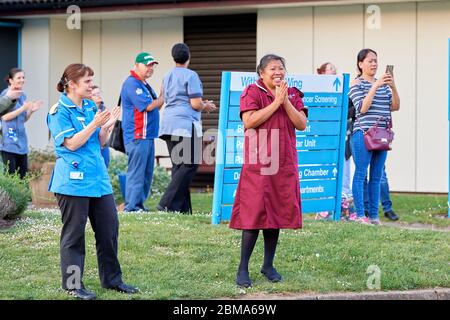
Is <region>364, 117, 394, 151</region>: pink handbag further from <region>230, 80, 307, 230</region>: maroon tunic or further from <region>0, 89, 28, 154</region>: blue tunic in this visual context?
<region>0, 89, 28, 154</region>: blue tunic

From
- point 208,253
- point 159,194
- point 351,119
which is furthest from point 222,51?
point 208,253

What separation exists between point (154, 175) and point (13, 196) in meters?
5.24

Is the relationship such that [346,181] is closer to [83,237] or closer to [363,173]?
[363,173]

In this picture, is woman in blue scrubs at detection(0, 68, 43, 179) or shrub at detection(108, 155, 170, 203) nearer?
woman in blue scrubs at detection(0, 68, 43, 179)

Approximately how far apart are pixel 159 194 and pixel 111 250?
317 inches

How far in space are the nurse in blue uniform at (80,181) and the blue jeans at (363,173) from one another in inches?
182

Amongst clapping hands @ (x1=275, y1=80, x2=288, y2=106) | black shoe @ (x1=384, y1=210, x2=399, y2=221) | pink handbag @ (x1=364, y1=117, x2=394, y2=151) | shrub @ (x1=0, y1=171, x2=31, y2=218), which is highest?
clapping hands @ (x1=275, y1=80, x2=288, y2=106)

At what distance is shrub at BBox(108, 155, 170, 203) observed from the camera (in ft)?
53.1

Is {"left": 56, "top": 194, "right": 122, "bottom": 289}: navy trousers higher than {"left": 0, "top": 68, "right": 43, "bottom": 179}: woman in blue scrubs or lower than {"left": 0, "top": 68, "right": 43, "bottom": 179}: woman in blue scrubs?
lower

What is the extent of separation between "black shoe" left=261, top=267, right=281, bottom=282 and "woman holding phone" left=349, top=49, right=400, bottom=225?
3486mm

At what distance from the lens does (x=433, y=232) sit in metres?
11.2

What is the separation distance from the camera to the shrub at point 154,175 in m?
16.2

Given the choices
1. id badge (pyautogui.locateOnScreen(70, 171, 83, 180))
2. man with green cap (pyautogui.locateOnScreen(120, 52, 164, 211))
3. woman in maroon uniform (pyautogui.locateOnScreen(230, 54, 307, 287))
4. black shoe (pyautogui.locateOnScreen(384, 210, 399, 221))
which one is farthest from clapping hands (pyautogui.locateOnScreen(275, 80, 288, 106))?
black shoe (pyautogui.locateOnScreen(384, 210, 399, 221))
